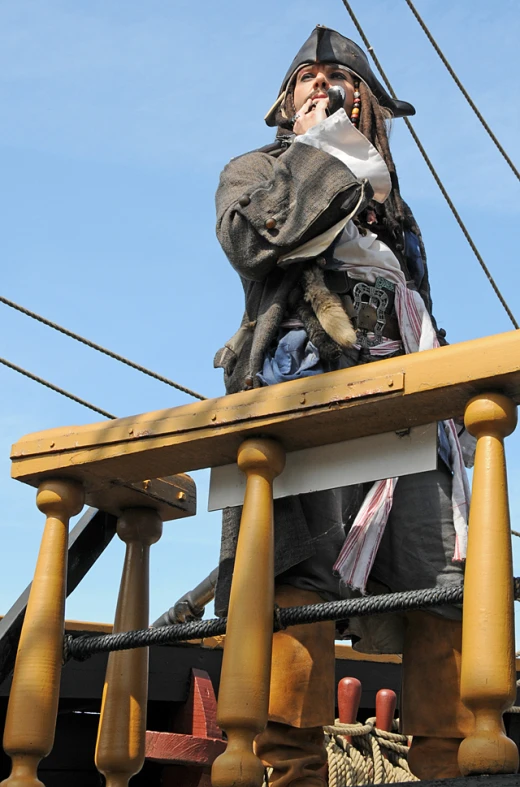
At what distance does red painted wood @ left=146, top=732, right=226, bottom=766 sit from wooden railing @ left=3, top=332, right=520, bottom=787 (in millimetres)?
494

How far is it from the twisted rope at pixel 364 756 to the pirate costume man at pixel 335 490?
3.66 ft

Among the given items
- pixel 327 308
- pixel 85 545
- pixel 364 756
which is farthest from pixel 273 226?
pixel 364 756

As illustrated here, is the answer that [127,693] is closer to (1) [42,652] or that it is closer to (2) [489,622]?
(1) [42,652]

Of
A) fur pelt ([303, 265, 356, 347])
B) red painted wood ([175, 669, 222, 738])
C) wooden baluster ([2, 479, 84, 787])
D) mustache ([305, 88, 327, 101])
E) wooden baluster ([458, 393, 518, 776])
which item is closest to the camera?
wooden baluster ([458, 393, 518, 776])

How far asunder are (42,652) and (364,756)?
6.64 ft

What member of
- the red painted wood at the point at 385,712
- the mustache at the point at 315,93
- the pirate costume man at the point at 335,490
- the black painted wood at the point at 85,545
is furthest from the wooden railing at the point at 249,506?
the red painted wood at the point at 385,712

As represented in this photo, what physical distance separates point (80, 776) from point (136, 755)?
119 cm

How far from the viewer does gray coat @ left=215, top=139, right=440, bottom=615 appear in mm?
3303

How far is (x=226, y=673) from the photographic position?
2.62 metres

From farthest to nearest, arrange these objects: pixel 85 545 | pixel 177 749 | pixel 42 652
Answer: pixel 177 749 < pixel 85 545 < pixel 42 652

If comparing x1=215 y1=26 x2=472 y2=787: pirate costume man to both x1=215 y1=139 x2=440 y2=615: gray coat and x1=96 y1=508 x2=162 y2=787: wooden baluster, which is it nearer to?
x1=215 y1=139 x2=440 y2=615: gray coat

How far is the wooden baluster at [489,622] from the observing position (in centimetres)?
232

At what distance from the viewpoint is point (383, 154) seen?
3.96m

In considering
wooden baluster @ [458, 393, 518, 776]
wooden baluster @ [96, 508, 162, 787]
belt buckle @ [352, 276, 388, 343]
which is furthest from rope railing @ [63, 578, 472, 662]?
belt buckle @ [352, 276, 388, 343]
